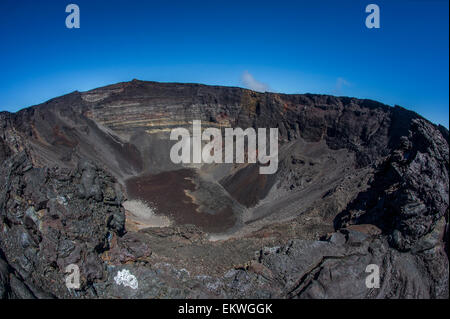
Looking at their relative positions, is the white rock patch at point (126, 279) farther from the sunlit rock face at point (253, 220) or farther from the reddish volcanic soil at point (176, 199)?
the reddish volcanic soil at point (176, 199)

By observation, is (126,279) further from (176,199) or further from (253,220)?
(176,199)

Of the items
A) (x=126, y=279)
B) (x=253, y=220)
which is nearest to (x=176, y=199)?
(x=253, y=220)

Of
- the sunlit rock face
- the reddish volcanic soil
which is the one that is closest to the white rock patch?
the sunlit rock face

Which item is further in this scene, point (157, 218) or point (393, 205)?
point (157, 218)

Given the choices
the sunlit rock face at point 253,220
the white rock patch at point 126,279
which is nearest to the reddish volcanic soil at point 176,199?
the sunlit rock face at point 253,220
